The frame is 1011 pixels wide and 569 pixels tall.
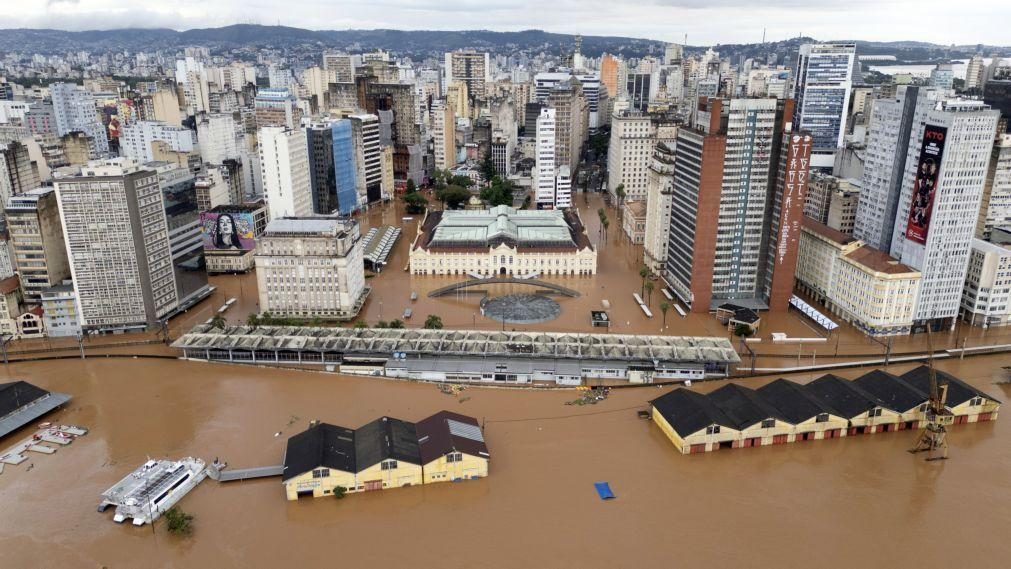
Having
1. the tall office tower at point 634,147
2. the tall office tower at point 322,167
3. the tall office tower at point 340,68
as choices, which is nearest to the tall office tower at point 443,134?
the tall office tower at point 322,167

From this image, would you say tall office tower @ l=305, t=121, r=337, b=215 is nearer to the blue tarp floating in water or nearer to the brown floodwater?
the brown floodwater

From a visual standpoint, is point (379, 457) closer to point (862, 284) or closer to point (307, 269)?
point (307, 269)

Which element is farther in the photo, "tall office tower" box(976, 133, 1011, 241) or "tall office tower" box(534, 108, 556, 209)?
"tall office tower" box(534, 108, 556, 209)

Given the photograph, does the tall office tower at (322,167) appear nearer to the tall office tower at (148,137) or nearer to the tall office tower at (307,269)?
the tall office tower at (148,137)

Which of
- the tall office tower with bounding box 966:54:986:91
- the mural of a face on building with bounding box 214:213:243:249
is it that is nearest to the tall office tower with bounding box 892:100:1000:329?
the mural of a face on building with bounding box 214:213:243:249

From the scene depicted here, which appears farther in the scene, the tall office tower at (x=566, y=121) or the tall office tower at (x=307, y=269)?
the tall office tower at (x=566, y=121)

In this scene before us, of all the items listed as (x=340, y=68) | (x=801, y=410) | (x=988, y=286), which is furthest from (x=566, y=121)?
(x=340, y=68)
